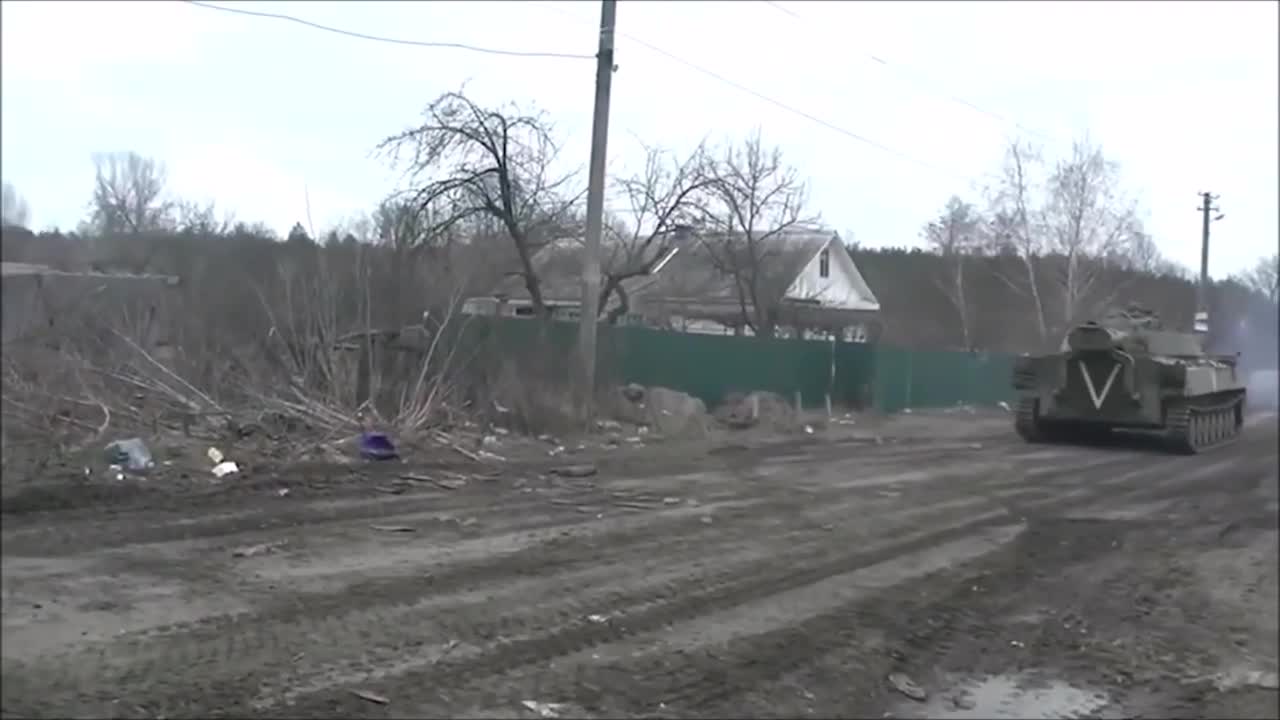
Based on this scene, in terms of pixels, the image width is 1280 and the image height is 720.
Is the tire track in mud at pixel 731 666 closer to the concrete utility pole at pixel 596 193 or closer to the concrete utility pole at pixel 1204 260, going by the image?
the concrete utility pole at pixel 596 193

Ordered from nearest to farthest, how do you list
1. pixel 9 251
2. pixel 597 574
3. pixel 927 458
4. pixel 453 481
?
1. pixel 9 251
2. pixel 597 574
3. pixel 453 481
4. pixel 927 458

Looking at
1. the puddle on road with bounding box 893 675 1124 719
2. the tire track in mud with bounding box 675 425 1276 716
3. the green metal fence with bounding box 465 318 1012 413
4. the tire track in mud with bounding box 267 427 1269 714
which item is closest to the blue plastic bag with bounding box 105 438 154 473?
the tire track in mud with bounding box 267 427 1269 714

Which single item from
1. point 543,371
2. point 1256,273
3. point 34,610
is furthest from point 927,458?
point 1256,273

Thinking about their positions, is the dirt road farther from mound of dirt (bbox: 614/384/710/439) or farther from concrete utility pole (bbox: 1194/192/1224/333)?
concrete utility pole (bbox: 1194/192/1224/333)

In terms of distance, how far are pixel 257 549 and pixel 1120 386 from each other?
20091 mm

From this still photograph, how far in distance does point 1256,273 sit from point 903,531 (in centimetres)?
5183

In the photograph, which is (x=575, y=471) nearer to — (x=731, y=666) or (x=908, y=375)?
(x=731, y=666)

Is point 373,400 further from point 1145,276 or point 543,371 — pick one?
point 1145,276

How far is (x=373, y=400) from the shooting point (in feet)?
57.3

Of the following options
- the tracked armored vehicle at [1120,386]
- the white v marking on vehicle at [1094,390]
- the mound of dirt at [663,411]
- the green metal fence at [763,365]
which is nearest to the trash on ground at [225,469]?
the green metal fence at [763,365]

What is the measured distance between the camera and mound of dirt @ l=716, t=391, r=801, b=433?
87.4 feet

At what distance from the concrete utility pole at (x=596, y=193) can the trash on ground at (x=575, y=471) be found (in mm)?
5062

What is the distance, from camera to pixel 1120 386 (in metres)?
26.4

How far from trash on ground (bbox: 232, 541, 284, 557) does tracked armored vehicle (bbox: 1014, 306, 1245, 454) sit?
19636 millimetres
